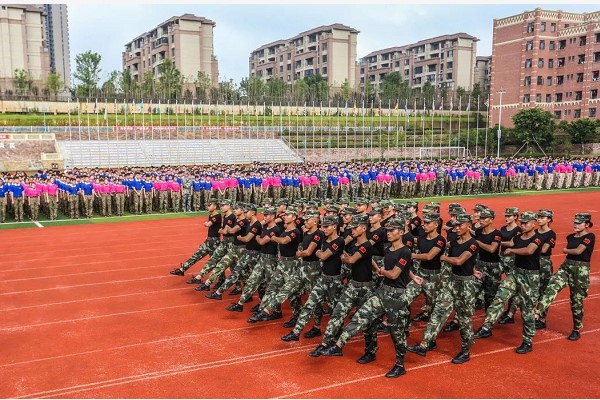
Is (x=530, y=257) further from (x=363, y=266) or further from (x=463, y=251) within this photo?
(x=363, y=266)

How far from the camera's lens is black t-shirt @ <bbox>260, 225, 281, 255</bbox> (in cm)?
780

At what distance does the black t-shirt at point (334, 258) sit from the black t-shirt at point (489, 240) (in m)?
2.22

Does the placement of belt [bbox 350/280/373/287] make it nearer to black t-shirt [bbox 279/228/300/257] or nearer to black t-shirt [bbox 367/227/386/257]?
black t-shirt [bbox 367/227/386/257]

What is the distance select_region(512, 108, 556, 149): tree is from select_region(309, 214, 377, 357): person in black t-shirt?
139 ft

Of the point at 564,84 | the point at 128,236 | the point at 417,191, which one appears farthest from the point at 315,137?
the point at 128,236

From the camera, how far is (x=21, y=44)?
6056 cm

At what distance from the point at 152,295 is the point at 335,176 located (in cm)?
1319

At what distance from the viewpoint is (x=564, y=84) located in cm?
5369

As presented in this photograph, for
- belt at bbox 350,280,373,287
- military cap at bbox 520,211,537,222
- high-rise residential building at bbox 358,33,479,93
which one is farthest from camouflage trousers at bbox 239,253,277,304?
high-rise residential building at bbox 358,33,479,93

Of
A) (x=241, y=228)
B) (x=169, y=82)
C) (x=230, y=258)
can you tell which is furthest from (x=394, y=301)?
(x=169, y=82)

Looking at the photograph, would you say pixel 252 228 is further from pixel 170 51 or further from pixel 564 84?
pixel 170 51

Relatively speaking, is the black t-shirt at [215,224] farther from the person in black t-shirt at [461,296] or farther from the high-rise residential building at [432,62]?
the high-rise residential building at [432,62]

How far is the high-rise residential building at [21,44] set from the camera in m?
58.9

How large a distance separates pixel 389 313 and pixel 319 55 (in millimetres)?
84949
